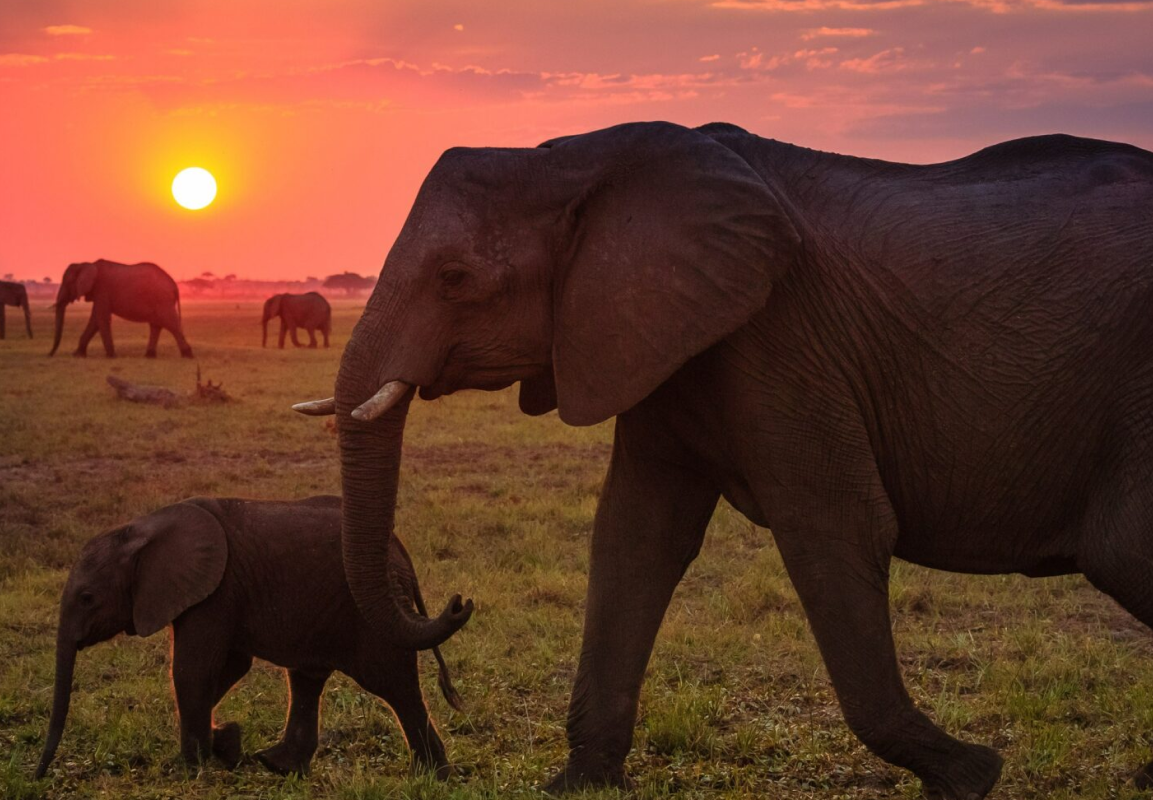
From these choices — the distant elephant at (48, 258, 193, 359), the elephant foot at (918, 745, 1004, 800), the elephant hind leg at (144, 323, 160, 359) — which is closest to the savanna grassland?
the elephant foot at (918, 745, 1004, 800)

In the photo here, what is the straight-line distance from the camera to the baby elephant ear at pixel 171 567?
544 cm

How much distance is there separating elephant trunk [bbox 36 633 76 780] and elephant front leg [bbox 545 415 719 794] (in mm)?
1835

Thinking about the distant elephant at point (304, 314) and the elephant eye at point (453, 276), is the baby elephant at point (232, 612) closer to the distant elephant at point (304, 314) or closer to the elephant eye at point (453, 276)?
the elephant eye at point (453, 276)

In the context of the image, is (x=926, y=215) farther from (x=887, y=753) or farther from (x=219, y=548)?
(x=219, y=548)

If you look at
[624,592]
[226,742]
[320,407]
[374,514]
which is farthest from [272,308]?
[374,514]

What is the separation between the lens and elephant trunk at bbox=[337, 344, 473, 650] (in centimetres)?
463

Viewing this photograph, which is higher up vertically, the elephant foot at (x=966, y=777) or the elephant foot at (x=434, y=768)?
the elephant foot at (x=966, y=777)

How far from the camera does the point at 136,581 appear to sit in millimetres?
5520

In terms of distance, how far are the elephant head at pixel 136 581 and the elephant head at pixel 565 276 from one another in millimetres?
1079

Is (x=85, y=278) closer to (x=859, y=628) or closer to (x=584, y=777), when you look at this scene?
(x=584, y=777)

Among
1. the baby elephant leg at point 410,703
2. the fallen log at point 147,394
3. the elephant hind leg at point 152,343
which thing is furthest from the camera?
the elephant hind leg at point 152,343

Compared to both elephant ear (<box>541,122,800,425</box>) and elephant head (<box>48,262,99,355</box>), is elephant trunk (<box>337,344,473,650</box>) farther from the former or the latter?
elephant head (<box>48,262,99,355</box>)

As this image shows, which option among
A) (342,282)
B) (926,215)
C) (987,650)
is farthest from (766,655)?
(342,282)

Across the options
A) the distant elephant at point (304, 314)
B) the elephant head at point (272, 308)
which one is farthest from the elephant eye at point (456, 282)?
the elephant head at point (272, 308)
